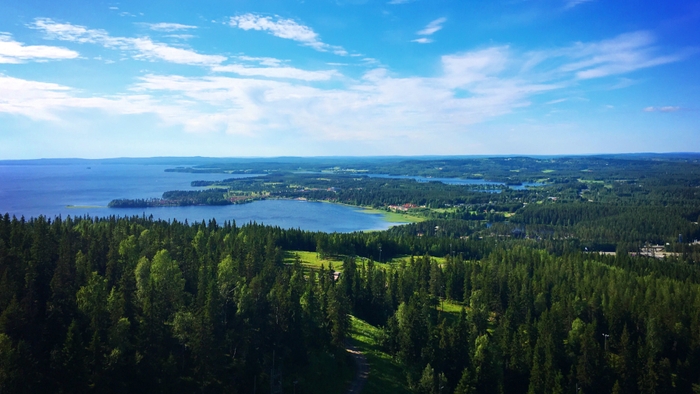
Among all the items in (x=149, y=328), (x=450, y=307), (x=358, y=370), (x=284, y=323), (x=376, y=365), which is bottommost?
(x=450, y=307)

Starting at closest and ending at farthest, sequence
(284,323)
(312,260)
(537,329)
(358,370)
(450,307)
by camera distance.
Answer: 1. (284,323)
2. (358,370)
3. (537,329)
4. (450,307)
5. (312,260)

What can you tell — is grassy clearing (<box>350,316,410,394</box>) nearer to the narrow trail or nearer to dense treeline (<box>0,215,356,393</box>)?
the narrow trail

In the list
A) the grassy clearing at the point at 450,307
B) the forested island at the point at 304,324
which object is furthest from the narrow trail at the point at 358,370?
the grassy clearing at the point at 450,307

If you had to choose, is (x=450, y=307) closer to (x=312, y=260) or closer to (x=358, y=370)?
(x=358, y=370)

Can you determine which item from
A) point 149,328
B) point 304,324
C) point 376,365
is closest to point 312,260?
point 376,365

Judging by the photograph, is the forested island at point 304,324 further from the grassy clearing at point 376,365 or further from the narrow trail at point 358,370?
the narrow trail at point 358,370

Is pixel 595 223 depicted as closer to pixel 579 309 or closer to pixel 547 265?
pixel 547 265

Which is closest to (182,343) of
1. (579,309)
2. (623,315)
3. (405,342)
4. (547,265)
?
(405,342)
